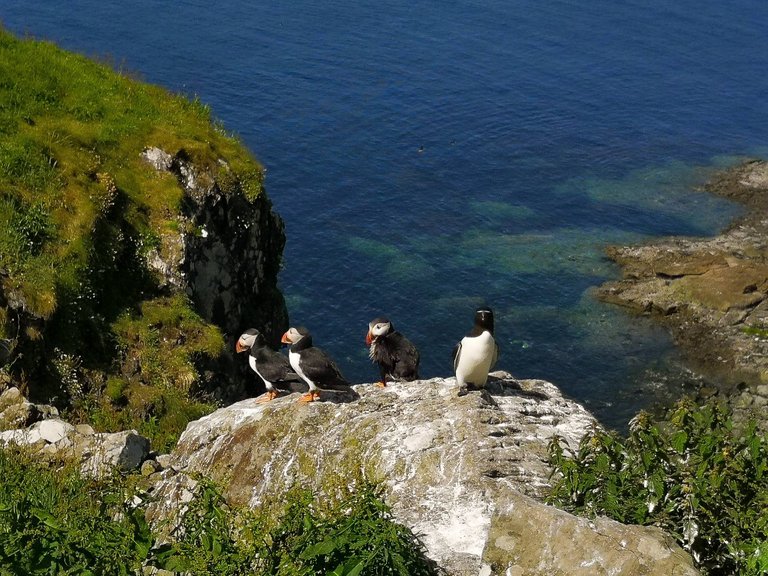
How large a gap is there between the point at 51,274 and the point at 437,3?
301 feet

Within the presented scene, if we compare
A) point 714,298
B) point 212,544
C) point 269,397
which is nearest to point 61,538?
point 212,544

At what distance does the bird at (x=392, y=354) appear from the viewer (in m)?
20.4

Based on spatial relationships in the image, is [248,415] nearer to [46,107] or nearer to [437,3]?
[46,107]

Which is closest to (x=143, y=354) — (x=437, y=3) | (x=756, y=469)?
(x=756, y=469)

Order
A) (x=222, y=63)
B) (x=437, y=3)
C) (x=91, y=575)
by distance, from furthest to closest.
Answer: (x=437, y=3) → (x=222, y=63) → (x=91, y=575)

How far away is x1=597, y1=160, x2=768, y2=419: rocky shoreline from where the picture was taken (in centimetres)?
5053

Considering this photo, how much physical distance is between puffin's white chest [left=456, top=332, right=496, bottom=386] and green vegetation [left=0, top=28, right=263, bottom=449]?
8744mm

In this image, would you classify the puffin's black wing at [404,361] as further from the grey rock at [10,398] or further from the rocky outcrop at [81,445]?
the grey rock at [10,398]

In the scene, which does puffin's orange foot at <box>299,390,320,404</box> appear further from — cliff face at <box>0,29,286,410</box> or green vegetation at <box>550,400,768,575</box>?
cliff face at <box>0,29,286,410</box>

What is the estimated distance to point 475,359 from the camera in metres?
16.6

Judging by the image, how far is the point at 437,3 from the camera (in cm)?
10762

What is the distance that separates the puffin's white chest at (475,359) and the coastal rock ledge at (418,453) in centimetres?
29

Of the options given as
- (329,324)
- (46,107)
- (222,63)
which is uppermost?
(46,107)

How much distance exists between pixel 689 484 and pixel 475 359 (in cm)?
627
